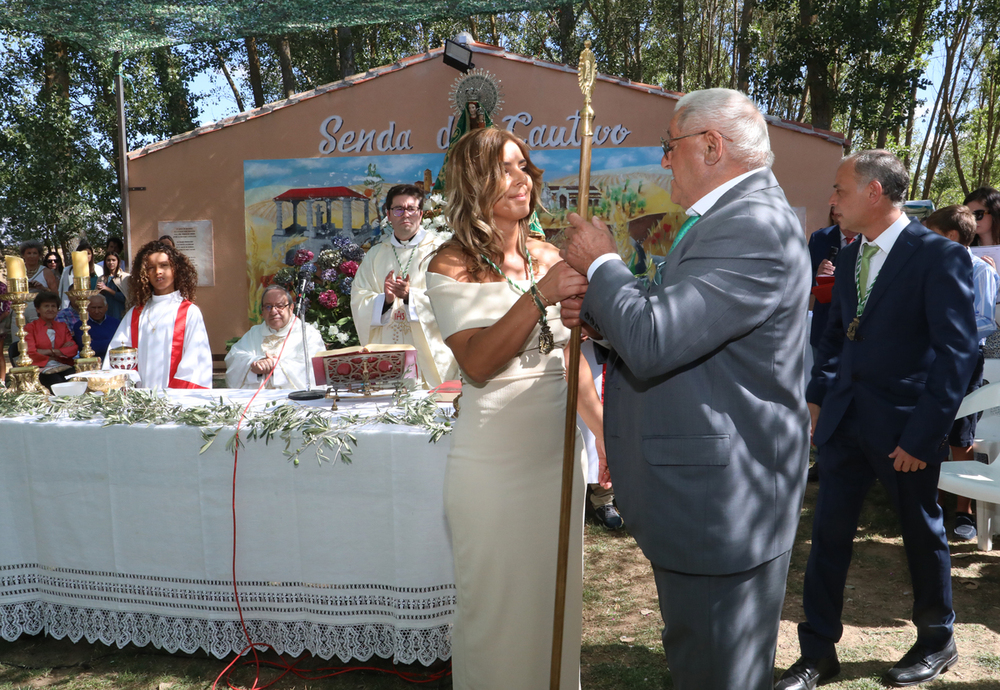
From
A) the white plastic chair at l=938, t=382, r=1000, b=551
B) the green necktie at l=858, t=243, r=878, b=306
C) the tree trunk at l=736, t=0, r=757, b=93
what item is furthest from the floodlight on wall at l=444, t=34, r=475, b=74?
the green necktie at l=858, t=243, r=878, b=306

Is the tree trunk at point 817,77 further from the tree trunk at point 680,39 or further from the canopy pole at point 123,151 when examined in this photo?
the canopy pole at point 123,151

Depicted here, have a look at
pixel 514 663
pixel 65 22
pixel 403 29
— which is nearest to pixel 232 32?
pixel 65 22

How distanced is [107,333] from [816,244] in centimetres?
643

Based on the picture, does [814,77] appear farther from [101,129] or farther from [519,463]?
[101,129]

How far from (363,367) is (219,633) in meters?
1.31

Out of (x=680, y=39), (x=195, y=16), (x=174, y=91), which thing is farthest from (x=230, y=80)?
(x=195, y=16)

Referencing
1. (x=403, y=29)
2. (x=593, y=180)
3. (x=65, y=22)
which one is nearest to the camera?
(x=65, y=22)

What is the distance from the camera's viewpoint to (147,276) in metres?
4.77

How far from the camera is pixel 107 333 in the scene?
7.16 m

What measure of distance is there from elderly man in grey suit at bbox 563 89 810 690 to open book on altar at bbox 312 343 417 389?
1.73 meters

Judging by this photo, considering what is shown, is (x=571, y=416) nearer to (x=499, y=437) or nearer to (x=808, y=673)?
(x=499, y=437)

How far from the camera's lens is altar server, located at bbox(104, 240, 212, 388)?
4707mm

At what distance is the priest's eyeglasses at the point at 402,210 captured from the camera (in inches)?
212

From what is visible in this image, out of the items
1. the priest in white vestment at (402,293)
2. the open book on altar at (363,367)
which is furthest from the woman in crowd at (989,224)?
the open book on altar at (363,367)
